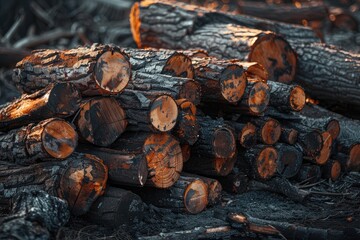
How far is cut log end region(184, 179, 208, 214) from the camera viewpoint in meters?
5.20

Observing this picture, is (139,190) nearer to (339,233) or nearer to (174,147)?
(174,147)

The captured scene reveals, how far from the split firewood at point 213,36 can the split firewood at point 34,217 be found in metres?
3.28

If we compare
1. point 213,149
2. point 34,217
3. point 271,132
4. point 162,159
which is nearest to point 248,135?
point 271,132

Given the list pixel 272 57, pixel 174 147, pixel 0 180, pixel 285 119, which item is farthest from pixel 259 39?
pixel 0 180

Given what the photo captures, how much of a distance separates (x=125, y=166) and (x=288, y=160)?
1853mm

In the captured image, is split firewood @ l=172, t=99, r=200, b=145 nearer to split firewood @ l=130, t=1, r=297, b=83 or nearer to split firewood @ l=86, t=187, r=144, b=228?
split firewood @ l=86, t=187, r=144, b=228

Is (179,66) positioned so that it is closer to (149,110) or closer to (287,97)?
(149,110)

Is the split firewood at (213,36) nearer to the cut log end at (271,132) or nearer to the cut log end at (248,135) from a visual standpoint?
the cut log end at (271,132)

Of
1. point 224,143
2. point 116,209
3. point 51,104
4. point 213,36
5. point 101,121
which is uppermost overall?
point 213,36

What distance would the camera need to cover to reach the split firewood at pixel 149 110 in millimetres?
4906

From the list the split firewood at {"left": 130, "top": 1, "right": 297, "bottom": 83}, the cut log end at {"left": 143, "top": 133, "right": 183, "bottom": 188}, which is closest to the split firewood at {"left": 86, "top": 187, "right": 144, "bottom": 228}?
the cut log end at {"left": 143, "top": 133, "right": 183, "bottom": 188}

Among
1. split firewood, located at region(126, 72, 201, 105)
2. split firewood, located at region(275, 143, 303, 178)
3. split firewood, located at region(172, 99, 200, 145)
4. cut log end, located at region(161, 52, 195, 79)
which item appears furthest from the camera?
split firewood, located at region(275, 143, 303, 178)

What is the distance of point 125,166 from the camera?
4.90 m

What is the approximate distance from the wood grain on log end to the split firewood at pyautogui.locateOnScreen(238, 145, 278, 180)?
155cm
